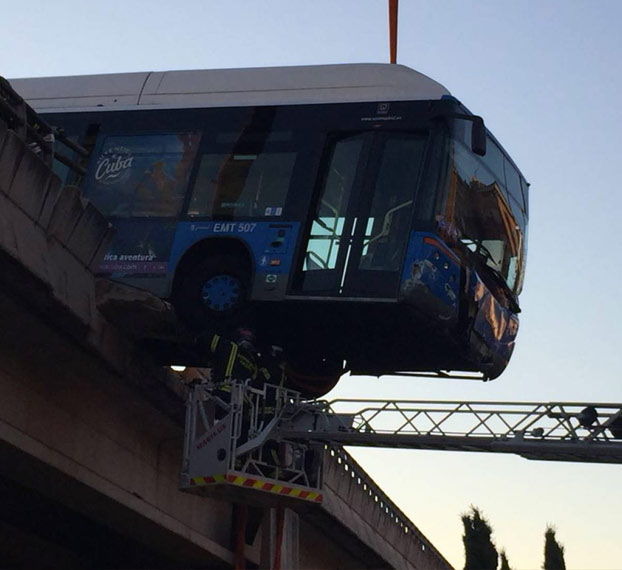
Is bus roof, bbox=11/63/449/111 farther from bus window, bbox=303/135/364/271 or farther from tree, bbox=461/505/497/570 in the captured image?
tree, bbox=461/505/497/570

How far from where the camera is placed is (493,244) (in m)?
16.0

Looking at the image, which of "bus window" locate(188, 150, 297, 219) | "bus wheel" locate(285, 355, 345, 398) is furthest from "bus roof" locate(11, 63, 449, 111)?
"bus wheel" locate(285, 355, 345, 398)

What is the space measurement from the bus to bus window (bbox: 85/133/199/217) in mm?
17

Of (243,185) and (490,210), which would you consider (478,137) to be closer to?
(490,210)

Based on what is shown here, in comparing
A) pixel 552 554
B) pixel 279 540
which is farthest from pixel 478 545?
pixel 279 540

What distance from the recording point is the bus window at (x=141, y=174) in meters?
15.6

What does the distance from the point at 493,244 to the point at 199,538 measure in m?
5.63

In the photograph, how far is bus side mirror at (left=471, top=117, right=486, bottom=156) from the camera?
15.0 m

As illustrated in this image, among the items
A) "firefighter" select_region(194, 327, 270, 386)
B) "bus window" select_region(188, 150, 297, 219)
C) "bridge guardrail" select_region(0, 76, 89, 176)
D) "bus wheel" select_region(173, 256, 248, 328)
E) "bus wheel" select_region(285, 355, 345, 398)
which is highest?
"bus window" select_region(188, 150, 297, 219)

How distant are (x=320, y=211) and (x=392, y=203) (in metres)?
0.86

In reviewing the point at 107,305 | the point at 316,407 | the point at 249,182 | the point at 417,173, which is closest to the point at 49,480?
the point at 107,305

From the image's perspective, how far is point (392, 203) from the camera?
582 inches

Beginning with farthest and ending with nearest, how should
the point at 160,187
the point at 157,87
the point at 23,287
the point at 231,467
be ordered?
the point at 157,87
the point at 160,187
the point at 231,467
the point at 23,287

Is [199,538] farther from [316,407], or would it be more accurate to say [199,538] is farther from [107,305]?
[107,305]
